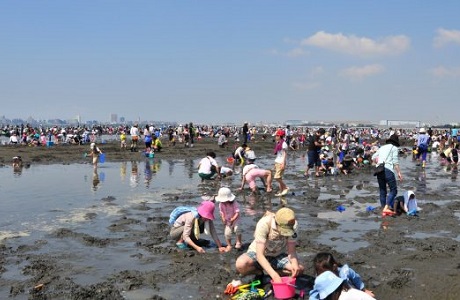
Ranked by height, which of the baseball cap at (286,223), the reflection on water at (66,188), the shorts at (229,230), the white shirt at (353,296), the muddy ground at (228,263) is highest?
the baseball cap at (286,223)

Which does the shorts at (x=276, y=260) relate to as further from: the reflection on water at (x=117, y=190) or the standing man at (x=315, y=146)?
the standing man at (x=315, y=146)

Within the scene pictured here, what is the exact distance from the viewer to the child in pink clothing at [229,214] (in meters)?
8.17

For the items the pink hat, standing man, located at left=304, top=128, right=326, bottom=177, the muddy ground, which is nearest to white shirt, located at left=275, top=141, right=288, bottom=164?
standing man, located at left=304, top=128, right=326, bottom=177

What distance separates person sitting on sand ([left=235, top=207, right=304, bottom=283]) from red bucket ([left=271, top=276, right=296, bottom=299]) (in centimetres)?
7

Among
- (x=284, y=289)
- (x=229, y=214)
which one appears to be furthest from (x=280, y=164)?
(x=284, y=289)

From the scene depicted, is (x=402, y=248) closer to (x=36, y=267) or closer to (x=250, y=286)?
(x=250, y=286)

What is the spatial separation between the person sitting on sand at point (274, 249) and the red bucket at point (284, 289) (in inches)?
2.6

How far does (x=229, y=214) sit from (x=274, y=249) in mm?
1936

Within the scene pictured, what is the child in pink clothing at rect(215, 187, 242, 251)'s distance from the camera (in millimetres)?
8172

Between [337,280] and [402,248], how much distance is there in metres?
4.10

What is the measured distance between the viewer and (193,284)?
6.50 metres

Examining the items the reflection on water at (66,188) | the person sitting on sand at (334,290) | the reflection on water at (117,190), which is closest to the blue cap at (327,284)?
the person sitting on sand at (334,290)

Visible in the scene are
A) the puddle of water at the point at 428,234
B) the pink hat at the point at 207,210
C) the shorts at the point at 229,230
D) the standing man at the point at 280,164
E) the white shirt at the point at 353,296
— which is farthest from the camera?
the standing man at the point at 280,164

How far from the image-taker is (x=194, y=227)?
8.24 m
